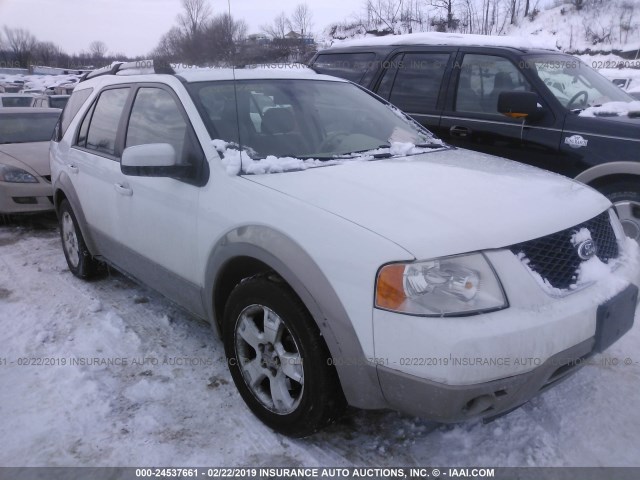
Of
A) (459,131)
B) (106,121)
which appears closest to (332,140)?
(106,121)

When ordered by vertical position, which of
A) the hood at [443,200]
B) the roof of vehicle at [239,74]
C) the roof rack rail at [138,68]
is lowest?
the hood at [443,200]

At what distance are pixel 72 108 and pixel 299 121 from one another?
8.43 ft

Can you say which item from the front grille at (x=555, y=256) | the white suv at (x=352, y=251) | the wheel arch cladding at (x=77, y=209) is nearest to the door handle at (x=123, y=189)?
the white suv at (x=352, y=251)

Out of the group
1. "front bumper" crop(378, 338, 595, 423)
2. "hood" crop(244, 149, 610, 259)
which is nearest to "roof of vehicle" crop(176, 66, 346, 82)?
"hood" crop(244, 149, 610, 259)

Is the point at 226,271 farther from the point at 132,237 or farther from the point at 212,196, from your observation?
the point at 132,237

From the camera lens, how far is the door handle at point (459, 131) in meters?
4.74

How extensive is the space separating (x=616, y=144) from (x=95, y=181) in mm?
3842

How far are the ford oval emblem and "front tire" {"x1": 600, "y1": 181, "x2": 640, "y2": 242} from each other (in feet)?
6.62

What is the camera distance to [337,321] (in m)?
2.00

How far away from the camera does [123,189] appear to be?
3299 mm

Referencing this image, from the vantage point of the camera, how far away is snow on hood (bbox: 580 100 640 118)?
13.3 feet

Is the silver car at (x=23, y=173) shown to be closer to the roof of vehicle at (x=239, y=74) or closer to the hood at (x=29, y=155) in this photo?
the hood at (x=29, y=155)

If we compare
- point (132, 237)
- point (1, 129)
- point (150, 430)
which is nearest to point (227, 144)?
point (132, 237)

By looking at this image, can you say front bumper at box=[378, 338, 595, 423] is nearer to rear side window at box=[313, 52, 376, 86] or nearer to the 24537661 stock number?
the 24537661 stock number
